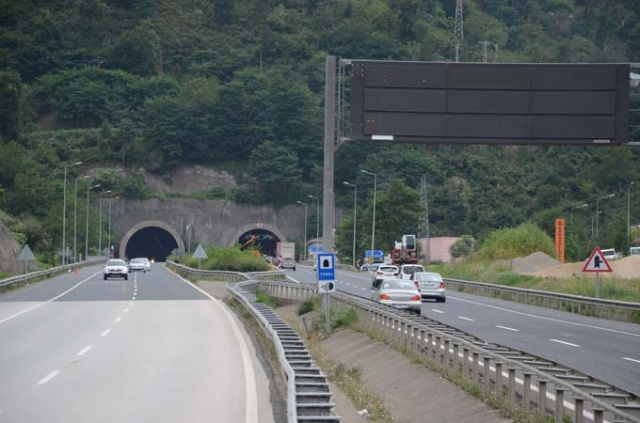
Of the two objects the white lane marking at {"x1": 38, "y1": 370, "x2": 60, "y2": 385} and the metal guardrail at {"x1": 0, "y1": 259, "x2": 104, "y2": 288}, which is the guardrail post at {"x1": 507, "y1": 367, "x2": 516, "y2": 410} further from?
the metal guardrail at {"x1": 0, "y1": 259, "x2": 104, "y2": 288}

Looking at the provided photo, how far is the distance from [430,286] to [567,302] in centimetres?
626

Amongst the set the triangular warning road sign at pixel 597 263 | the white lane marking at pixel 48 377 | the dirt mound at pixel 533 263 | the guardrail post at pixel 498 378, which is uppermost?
the triangular warning road sign at pixel 597 263

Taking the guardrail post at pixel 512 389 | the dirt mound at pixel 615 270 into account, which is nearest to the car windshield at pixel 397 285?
the dirt mound at pixel 615 270

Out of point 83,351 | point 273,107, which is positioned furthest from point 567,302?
point 273,107

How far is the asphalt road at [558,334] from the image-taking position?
22859 mm

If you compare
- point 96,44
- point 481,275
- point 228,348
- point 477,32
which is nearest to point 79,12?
point 96,44

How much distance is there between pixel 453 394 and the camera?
1770 centimetres

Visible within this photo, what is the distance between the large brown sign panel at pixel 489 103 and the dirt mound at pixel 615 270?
23.4 m

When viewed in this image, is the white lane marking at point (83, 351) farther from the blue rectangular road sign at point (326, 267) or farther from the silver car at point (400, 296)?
the silver car at point (400, 296)

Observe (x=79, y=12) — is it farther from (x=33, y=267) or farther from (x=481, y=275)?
(x=481, y=275)

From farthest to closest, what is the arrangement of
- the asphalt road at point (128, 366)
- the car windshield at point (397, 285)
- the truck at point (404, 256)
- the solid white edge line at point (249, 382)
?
the truck at point (404, 256), the car windshield at point (397, 285), the asphalt road at point (128, 366), the solid white edge line at point (249, 382)

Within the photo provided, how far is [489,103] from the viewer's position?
32.6 meters

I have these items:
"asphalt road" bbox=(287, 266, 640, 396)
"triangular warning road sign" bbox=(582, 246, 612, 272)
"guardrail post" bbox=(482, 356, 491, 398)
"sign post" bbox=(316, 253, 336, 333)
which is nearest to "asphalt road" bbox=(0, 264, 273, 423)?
"sign post" bbox=(316, 253, 336, 333)

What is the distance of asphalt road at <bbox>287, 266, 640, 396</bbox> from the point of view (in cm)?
2286
